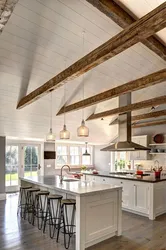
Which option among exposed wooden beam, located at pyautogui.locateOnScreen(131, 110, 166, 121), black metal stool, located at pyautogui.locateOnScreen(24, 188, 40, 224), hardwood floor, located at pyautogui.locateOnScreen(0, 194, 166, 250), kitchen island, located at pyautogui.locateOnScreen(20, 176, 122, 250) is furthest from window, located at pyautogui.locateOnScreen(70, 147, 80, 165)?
kitchen island, located at pyautogui.locateOnScreen(20, 176, 122, 250)

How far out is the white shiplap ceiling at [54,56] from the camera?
11.2 ft

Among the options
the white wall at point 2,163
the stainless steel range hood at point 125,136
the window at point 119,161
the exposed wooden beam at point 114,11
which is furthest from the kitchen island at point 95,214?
the window at point 119,161

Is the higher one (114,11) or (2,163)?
(114,11)

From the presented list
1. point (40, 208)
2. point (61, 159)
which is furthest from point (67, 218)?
point (61, 159)

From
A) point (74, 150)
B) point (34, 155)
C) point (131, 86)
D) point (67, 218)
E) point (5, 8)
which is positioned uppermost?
point (5, 8)

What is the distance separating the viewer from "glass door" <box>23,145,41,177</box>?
8.38 metres

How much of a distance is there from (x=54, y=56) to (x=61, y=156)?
5.78 metres

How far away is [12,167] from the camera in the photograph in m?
8.05

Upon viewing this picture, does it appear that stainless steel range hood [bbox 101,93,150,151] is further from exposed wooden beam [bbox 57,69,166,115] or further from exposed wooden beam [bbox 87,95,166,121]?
exposed wooden beam [bbox 57,69,166,115]

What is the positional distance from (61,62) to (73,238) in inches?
137

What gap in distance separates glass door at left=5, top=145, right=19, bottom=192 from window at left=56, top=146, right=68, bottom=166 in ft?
6.11

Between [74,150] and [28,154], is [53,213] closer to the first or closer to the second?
[28,154]

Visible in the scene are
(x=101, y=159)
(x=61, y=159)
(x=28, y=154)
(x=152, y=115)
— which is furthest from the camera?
(x=101, y=159)

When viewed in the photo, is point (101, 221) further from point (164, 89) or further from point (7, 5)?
point (164, 89)
